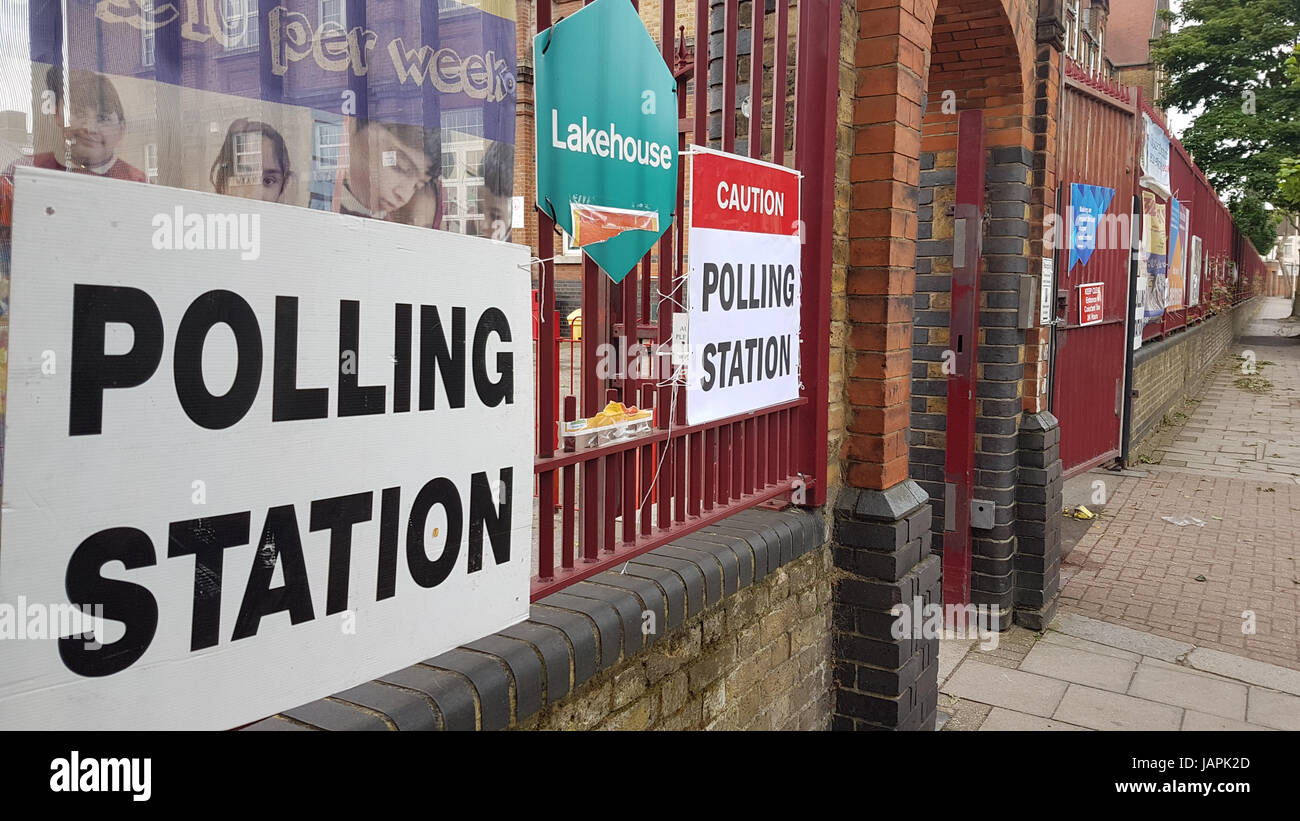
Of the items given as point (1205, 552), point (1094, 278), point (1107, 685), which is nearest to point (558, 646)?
point (1107, 685)

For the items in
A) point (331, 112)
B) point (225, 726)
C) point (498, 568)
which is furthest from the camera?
point (498, 568)

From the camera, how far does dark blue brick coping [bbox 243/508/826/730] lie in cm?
167

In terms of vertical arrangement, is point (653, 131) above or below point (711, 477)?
above

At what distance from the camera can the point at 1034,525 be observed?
17.5 ft

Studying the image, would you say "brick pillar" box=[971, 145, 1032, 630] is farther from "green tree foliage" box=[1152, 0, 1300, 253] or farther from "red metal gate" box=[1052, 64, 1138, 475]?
"green tree foliage" box=[1152, 0, 1300, 253]

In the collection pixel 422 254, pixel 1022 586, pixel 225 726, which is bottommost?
pixel 1022 586

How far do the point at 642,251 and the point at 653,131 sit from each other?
297mm

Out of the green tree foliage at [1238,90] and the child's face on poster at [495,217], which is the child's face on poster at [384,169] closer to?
the child's face on poster at [495,217]

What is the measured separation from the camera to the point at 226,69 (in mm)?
1412

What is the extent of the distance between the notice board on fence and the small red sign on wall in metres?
4.80

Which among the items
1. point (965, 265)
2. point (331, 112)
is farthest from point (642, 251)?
point (965, 265)

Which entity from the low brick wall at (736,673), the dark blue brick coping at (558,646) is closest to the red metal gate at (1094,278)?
the low brick wall at (736,673)

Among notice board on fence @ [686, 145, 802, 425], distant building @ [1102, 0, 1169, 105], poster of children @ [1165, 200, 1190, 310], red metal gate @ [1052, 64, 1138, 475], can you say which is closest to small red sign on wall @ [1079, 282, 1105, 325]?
red metal gate @ [1052, 64, 1138, 475]
